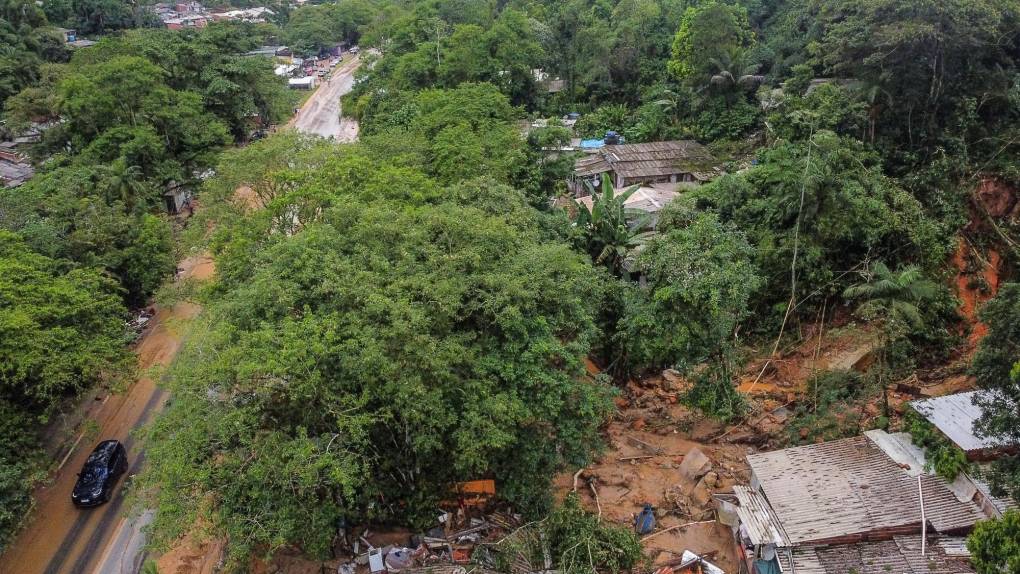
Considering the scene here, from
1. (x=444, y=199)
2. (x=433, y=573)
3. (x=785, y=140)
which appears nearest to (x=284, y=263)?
(x=444, y=199)

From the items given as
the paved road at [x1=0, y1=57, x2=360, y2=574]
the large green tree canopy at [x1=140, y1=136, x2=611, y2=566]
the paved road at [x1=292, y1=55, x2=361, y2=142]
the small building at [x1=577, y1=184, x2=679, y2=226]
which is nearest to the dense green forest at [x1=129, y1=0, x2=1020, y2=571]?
the large green tree canopy at [x1=140, y1=136, x2=611, y2=566]

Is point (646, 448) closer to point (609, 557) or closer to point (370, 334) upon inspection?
point (609, 557)

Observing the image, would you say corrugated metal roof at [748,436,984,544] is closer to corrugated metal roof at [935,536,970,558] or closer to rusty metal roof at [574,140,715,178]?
corrugated metal roof at [935,536,970,558]

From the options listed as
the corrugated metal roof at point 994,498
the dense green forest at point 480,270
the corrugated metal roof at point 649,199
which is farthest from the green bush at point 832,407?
the corrugated metal roof at point 649,199

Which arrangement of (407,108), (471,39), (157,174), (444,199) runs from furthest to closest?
A: (471,39) → (407,108) → (157,174) → (444,199)

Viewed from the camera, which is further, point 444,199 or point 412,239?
point 444,199

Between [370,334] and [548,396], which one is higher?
[370,334]

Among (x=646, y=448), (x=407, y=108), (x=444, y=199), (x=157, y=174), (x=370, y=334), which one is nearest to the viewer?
(x=370, y=334)
